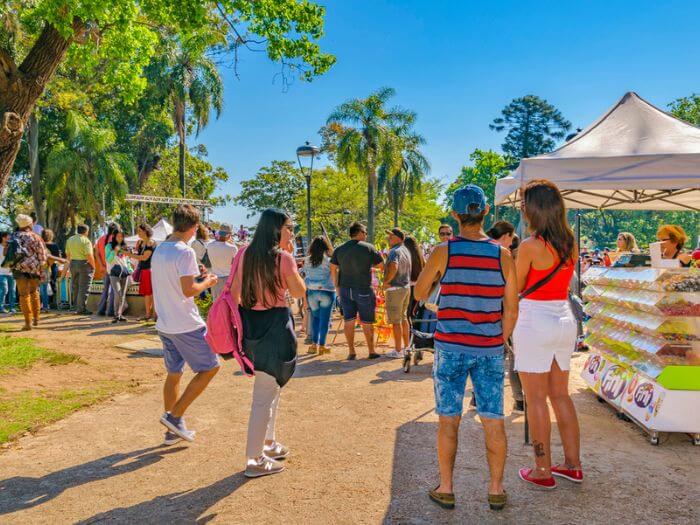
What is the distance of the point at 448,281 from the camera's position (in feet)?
10.6

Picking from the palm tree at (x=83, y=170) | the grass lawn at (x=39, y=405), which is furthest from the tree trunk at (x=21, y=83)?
the palm tree at (x=83, y=170)

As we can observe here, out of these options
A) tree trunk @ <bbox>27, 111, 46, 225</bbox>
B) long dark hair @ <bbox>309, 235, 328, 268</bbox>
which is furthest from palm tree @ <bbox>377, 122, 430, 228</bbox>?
long dark hair @ <bbox>309, 235, 328, 268</bbox>

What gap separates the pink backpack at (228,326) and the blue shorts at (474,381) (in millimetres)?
1363

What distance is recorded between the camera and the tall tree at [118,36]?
6.50 meters

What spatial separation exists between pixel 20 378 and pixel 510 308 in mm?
5992

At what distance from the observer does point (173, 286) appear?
13.8ft

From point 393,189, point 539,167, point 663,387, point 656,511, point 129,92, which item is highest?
point 393,189

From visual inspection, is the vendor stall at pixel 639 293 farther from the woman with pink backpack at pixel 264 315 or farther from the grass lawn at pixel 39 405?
the grass lawn at pixel 39 405

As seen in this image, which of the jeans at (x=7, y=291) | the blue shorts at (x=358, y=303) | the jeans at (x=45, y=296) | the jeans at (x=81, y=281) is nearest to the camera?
the blue shorts at (x=358, y=303)

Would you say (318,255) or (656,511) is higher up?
(318,255)

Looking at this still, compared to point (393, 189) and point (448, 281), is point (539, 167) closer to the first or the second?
point (448, 281)

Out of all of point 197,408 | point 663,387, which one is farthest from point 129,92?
point 663,387

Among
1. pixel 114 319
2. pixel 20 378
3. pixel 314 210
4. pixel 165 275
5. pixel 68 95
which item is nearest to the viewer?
pixel 165 275

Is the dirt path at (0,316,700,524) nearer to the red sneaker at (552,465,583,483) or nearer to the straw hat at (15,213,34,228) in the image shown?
the red sneaker at (552,465,583,483)
